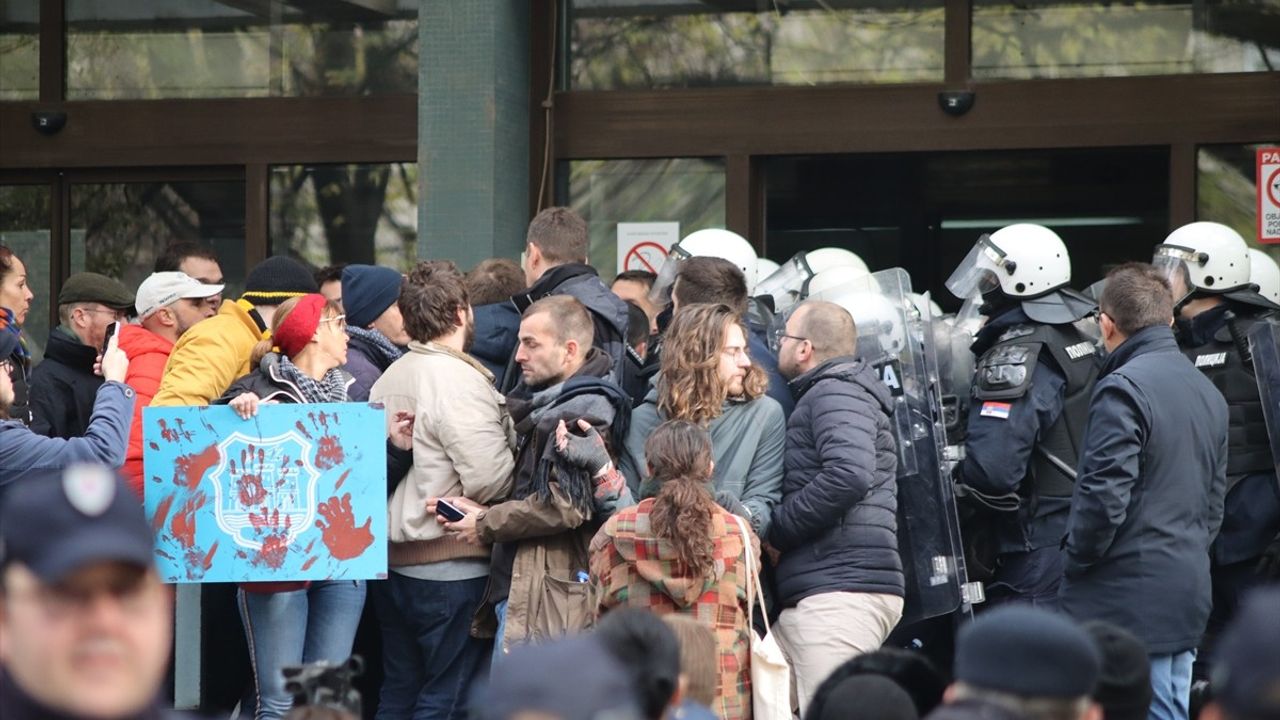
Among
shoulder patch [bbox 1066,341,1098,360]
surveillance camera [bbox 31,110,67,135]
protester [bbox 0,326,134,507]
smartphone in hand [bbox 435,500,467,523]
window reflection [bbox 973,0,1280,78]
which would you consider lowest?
smartphone in hand [bbox 435,500,467,523]

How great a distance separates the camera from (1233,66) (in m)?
9.70

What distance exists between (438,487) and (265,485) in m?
0.60

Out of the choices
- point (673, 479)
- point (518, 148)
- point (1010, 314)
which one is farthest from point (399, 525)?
point (518, 148)

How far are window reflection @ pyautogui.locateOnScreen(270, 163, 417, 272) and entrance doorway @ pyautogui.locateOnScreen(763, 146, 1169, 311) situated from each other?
2.22 metres

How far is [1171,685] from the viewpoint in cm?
605

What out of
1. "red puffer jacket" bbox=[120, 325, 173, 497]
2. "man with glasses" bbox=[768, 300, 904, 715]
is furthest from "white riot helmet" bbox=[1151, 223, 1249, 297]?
"red puffer jacket" bbox=[120, 325, 173, 497]

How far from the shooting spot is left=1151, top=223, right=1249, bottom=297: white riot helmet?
23.5 ft

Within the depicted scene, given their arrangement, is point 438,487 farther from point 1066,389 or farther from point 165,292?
point 1066,389

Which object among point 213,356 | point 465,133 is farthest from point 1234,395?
point 465,133

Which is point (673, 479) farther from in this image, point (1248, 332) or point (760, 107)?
point (760, 107)

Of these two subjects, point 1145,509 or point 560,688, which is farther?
point 1145,509

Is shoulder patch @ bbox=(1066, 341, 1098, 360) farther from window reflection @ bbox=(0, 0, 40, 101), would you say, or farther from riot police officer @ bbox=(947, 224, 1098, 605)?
window reflection @ bbox=(0, 0, 40, 101)

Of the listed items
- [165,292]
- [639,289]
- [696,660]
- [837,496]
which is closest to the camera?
[696,660]

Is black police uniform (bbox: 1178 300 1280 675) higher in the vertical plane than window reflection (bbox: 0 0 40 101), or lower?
lower
